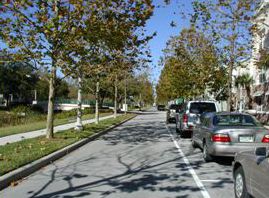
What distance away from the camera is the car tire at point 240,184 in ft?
22.9

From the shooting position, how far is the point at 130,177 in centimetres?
985

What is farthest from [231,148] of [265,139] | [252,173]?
[252,173]

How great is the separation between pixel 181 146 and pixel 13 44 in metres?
7.28

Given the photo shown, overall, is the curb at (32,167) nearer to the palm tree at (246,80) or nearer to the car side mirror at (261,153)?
the car side mirror at (261,153)

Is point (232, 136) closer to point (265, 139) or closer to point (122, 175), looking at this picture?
point (265, 139)

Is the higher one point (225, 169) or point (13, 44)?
point (13, 44)

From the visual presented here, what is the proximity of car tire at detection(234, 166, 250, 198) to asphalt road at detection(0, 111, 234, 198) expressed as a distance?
2.00 ft

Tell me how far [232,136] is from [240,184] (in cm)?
439

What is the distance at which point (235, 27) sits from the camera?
27281mm

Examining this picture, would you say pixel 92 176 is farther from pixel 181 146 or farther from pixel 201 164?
pixel 181 146

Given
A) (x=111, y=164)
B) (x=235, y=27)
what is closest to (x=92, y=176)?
(x=111, y=164)

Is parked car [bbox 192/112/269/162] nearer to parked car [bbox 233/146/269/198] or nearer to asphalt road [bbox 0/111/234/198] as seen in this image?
asphalt road [bbox 0/111/234/198]

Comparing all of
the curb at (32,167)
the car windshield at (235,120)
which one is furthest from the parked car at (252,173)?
the car windshield at (235,120)

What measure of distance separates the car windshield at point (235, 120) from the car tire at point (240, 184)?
5.16 meters
